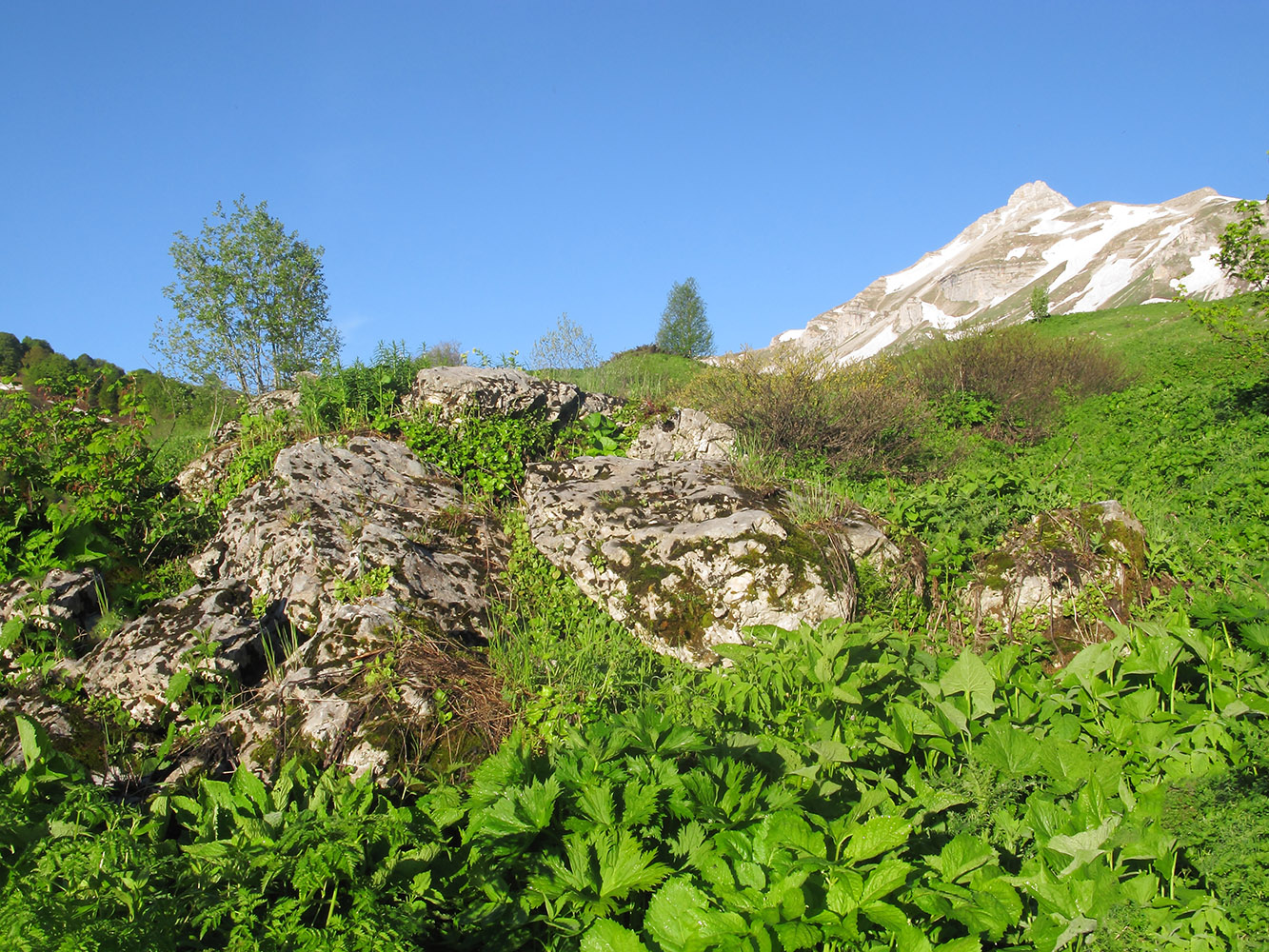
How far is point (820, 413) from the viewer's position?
8.10m

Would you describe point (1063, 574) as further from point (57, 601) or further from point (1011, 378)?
point (1011, 378)

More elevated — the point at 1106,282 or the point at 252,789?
the point at 1106,282

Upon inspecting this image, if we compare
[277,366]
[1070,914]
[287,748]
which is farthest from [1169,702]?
[277,366]

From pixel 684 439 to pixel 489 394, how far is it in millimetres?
2229

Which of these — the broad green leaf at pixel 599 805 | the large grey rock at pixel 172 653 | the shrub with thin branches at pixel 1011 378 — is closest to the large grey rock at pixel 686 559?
the large grey rock at pixel 172 653

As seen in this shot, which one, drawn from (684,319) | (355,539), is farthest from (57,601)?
(684,319)

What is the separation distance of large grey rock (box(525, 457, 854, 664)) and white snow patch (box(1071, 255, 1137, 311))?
501ft

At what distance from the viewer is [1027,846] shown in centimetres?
249

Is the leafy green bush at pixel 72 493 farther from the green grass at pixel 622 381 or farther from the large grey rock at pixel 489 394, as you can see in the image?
the green grass at pixel 622 381

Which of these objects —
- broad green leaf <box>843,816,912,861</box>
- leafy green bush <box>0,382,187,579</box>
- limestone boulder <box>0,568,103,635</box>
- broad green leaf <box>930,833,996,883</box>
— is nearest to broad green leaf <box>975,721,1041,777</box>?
broad green leaf <box>930,833,996,883</box>

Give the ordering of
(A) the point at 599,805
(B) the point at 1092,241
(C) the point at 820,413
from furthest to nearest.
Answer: (B) the point at 1092,241, (C) the point at 820,413, (A) the point at 599,805

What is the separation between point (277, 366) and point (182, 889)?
27.0m

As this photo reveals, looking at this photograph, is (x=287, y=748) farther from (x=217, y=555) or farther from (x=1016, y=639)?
(x=1016, y=639)

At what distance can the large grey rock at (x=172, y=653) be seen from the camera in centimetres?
422
